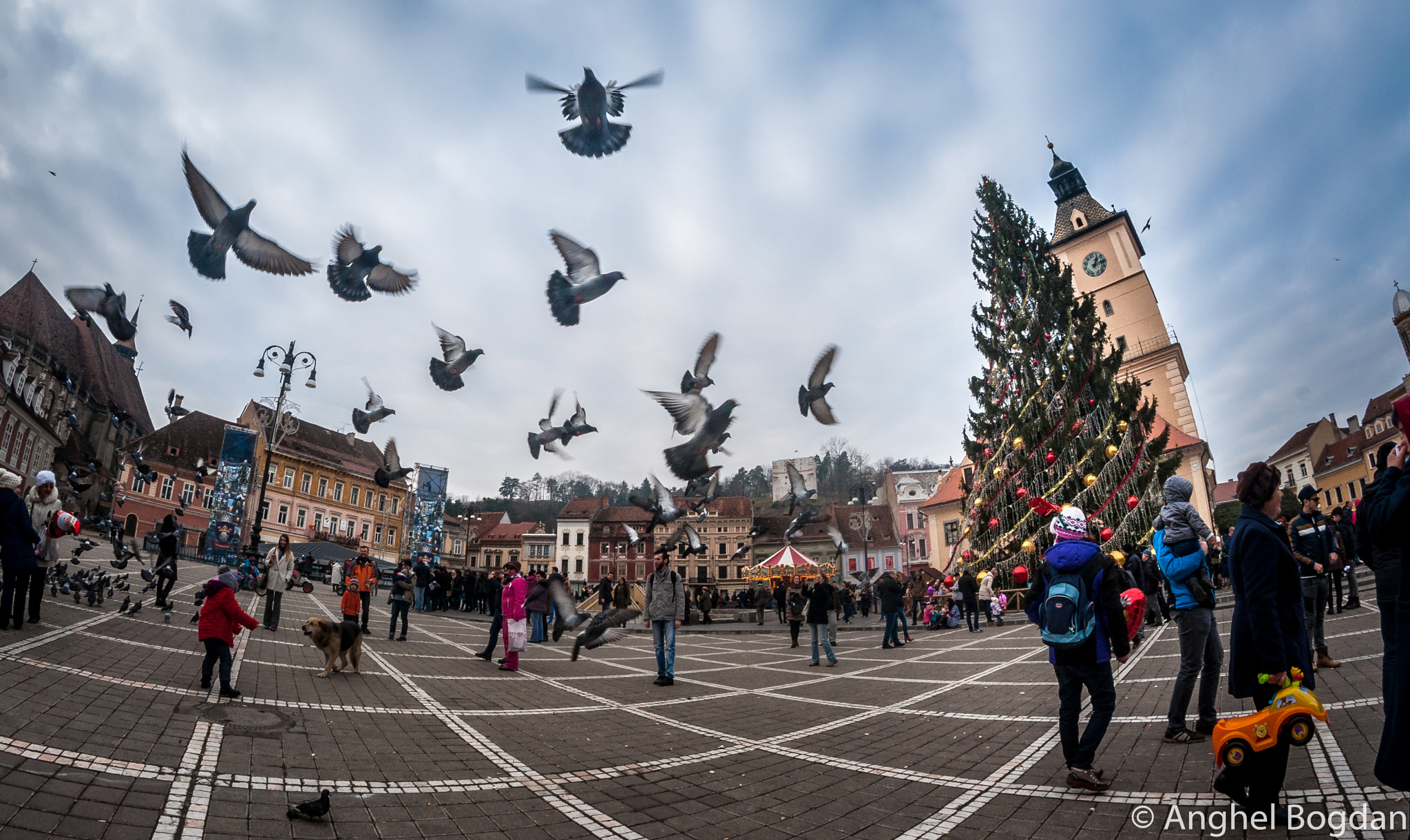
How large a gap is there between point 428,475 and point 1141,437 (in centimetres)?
3471

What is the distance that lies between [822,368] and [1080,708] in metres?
9.31

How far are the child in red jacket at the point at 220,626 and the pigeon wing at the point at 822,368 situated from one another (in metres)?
9.90

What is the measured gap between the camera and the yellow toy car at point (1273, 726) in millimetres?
3029

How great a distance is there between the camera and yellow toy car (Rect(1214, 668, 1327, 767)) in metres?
3.03

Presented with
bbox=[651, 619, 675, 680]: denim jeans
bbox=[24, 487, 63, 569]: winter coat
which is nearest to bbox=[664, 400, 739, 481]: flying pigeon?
bbox=[651, 619, 675, 680]: denim jeans

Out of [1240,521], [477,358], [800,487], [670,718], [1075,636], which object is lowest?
[670,718]

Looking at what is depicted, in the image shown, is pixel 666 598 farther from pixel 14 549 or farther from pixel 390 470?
pixel 390 470

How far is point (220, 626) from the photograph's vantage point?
20.6ft

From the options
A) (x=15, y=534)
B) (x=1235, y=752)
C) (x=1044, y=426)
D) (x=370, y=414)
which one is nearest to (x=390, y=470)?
(x=370, y=414)

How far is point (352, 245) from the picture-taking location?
9977 mm

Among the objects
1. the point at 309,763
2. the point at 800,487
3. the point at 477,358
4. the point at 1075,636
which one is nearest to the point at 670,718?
the point at 309,763

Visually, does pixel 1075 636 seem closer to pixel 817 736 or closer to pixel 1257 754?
pixel 1257 754

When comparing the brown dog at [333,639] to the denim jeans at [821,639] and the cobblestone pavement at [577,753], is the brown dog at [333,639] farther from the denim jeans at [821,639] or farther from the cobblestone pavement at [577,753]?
the denim jeans at [821,639]

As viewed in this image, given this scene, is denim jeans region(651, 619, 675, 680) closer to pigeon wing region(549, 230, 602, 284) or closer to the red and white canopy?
pigeon wing region(549, 230, 602, 284)
